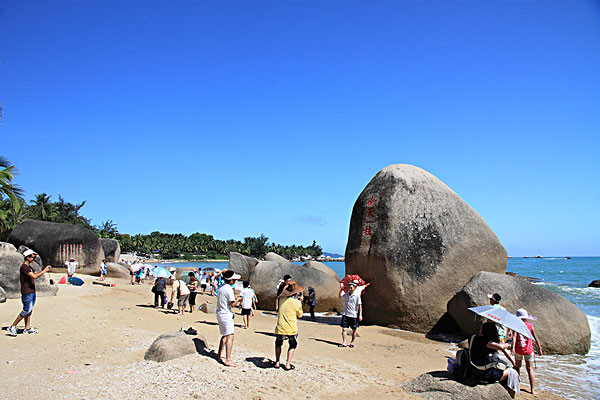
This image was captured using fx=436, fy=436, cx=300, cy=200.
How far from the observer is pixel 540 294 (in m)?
11.3

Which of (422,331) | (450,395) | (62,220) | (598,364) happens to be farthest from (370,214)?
(62,220)

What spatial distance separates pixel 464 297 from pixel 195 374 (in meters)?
7.79

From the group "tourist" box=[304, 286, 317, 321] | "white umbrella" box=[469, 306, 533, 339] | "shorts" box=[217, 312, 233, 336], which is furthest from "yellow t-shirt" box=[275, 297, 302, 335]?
"tourist" box=[304, 286, 317, 321]

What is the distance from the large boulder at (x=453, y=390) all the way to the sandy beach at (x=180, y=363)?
0.26 meters

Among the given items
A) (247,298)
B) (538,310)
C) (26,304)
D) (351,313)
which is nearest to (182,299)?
(247,298)

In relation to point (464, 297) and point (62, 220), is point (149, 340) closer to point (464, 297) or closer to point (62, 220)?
point (464, 297)

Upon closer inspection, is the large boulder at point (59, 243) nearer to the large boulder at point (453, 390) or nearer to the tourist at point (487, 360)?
the large boulder at point (453, 390)

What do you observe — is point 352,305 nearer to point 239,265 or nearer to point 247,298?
point 247,298

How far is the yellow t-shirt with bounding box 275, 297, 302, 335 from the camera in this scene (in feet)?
24.8

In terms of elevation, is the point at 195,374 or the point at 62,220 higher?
the point at 62,220

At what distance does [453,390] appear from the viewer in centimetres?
636

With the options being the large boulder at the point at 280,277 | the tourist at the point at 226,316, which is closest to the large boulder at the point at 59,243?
the large boulder at the point at 280,277

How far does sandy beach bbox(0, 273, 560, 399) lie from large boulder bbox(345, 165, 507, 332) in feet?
2.83

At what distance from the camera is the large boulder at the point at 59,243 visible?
26.4 m
